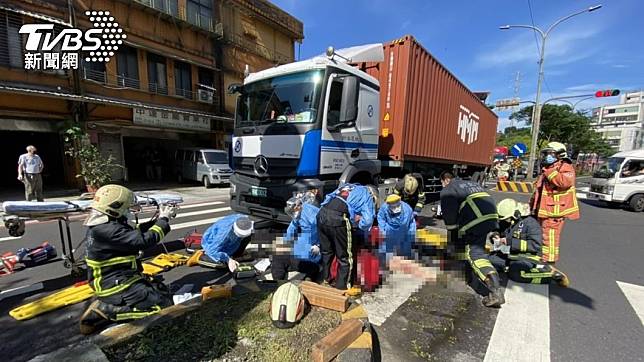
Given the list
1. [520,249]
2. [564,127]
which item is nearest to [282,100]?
[520,249]

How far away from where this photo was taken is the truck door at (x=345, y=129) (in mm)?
4477

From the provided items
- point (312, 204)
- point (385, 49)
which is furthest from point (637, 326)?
point (385, 49)

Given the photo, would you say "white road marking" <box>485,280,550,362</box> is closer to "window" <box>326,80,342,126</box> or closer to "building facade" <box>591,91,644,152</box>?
"window" <box>326,80,342,126</box>

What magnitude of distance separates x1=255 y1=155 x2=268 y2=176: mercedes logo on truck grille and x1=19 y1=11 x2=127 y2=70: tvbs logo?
10.4m

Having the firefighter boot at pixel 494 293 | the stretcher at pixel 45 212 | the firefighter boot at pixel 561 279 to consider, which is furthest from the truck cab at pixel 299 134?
the firefighter boot at pixel 561 279

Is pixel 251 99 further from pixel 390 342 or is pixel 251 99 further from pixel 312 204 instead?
pixel 390 342

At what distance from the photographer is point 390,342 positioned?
2.51 metres

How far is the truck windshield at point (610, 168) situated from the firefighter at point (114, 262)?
13740mm

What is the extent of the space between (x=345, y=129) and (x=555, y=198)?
123 inches

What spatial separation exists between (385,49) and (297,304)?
5586mm

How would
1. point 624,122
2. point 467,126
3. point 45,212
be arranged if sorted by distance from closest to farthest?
point 45,212 < point 467,126 < point 624,122

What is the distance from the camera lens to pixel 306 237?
3596 millimetres

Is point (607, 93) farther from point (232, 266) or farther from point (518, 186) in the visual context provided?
point (232, 266)

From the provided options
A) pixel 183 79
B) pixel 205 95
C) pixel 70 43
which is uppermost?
pixel 70 43
